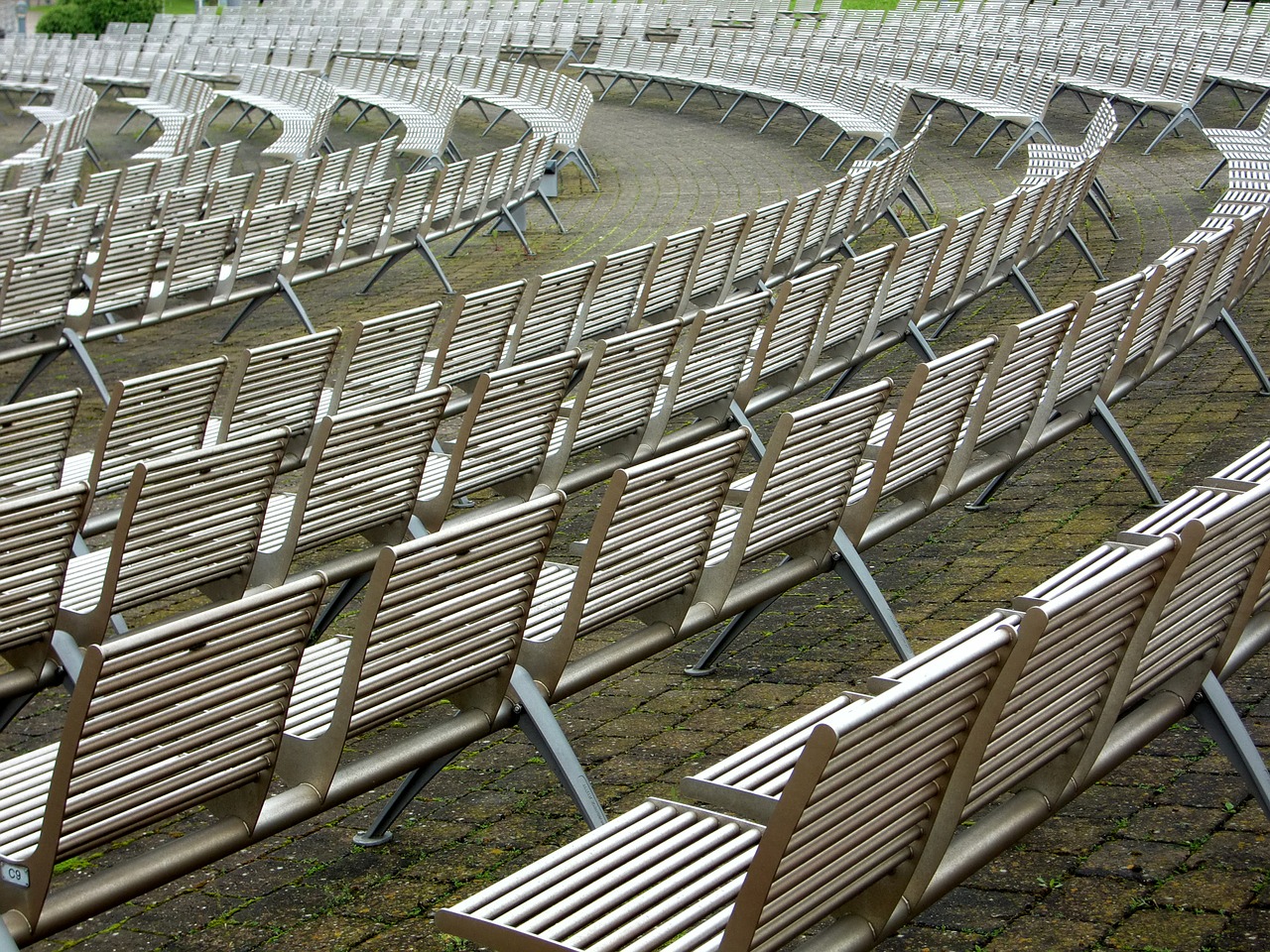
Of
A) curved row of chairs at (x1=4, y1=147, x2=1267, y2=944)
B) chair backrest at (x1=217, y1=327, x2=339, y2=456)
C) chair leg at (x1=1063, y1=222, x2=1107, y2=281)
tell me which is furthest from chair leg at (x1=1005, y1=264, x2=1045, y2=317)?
chair backrest at (x1=217, y1=327, x2=339, y2=456)

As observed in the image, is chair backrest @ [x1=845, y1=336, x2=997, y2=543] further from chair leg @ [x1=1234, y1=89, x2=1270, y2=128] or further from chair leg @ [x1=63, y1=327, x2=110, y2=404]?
chair leg @ [x1=1234, y1=89, x2=1270, y2=128]

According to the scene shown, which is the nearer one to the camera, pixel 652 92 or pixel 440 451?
pixel 440 451

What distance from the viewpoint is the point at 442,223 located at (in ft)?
40.8

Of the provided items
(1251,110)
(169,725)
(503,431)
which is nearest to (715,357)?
(503,431)

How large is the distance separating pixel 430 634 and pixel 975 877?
1269 mm

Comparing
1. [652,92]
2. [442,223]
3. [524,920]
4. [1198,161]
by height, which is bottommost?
[652,92]

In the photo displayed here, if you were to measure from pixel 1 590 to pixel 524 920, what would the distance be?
6.30ft

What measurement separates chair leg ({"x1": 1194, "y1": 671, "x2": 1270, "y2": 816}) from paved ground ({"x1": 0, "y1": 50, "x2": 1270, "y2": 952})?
17 cm

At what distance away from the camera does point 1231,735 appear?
3529 mm

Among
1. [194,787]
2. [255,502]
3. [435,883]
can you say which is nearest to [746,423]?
[255,502]

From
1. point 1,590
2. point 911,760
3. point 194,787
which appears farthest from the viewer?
point 1,590

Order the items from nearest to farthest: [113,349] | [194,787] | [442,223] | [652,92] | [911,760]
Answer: [911,760] < [194,787] < [113,349] < [442,223] < [652,92]

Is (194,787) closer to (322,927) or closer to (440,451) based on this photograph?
(322,927)

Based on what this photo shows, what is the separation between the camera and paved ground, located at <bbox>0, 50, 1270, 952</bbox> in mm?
3467
